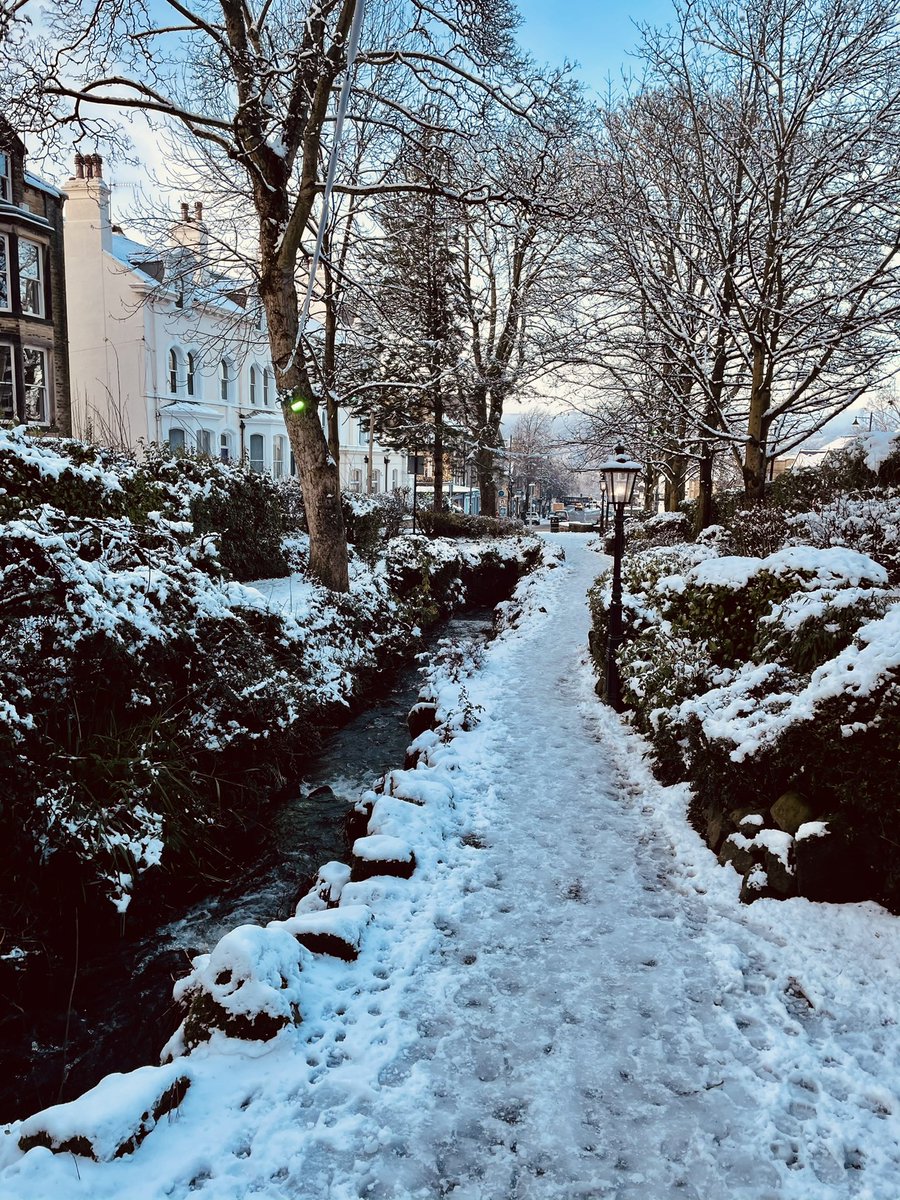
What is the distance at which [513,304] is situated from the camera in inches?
936

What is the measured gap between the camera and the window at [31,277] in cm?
2097

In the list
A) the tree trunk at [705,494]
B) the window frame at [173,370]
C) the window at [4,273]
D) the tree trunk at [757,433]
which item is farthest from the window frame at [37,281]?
the tree trunk at [757,433]

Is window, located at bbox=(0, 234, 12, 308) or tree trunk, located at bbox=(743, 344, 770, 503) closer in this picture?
tree trunk, located at bbox=(743, 344, 770, 503)

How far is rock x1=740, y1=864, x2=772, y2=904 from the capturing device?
4.04 metres

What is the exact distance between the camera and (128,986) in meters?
4.11

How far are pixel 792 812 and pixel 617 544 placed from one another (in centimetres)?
428

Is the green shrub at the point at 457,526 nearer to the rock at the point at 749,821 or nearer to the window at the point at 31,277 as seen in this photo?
the window at the point at 31,277

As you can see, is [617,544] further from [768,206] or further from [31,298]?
[31,298]

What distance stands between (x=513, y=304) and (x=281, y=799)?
2115cm

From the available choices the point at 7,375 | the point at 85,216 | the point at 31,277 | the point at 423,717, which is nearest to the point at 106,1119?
the point at 423,717

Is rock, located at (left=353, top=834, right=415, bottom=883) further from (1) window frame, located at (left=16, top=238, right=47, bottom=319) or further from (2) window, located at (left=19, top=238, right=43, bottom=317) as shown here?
(2) window, located at (left=19, top=238, right=43, bottom=317)

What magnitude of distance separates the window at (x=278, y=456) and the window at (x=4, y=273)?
15421 mm

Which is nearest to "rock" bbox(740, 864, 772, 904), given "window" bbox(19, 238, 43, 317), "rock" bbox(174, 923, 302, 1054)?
"rock" bbox(174, 923, 302, 1054)

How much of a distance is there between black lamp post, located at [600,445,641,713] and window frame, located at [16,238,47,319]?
2071 centimetres
